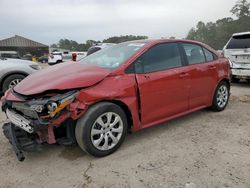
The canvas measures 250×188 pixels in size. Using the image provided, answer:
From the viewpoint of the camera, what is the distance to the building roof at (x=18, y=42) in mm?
46319

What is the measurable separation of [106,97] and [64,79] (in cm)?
58

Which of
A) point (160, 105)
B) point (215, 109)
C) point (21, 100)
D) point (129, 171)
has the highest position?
point (21, 100)

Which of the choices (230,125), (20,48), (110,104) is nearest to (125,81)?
(110,104)

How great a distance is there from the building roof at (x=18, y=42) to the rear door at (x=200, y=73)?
4801 centimetres

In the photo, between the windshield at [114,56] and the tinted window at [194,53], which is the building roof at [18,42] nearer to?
the windshield at [114,56]

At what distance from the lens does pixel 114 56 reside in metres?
3.83

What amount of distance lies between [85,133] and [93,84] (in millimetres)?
619

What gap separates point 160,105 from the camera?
12.1 ft

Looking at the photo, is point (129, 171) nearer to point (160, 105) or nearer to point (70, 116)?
point (70, 116)

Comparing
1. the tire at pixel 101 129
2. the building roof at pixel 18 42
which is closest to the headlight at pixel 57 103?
the tire at pixel 101 129

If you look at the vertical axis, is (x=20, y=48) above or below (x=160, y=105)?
above

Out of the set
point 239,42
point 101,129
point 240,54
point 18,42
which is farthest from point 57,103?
point 18,42

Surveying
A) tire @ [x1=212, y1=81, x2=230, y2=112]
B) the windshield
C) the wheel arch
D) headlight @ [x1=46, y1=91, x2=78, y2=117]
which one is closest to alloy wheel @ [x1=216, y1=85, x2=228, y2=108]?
tire @ [x1=212, y1=81, x2=230, y2=112]

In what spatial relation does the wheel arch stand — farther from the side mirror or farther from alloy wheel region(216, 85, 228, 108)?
alloy wheel region(216, 85, 228, 108)
